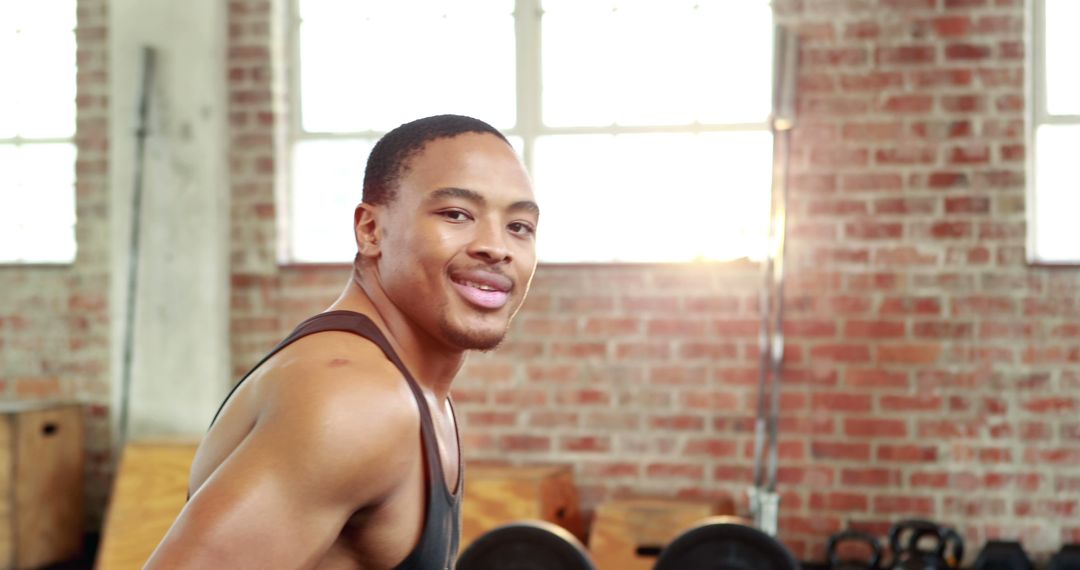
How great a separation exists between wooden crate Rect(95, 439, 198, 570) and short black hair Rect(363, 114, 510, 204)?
3.20 meters

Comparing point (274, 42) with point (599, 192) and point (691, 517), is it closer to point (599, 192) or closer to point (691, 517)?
point (599, 192)

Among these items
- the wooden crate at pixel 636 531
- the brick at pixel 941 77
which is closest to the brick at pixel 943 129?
the brick at pixel 941 77

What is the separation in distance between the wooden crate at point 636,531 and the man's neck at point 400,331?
280cm

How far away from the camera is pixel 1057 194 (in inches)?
170

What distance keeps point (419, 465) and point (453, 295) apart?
0.19 metres

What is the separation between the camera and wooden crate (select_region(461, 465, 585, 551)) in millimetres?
4176

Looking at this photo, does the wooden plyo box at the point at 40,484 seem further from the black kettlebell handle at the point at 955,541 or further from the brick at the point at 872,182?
the black kettlebell handle at the point at 955,541

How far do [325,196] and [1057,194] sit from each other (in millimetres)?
2572

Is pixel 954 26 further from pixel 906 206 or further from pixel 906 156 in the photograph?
pixel 906 206

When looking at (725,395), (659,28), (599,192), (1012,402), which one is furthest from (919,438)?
(659,28)

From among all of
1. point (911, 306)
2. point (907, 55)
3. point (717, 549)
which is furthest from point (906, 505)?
point (907, 55)

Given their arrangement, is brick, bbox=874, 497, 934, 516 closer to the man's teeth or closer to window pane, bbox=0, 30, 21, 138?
the man's teeth

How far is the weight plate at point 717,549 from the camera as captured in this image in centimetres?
374

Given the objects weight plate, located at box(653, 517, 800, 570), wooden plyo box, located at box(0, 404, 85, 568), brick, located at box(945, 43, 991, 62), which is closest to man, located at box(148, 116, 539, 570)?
weight plate, located at box(653, 517, 800, 570)
